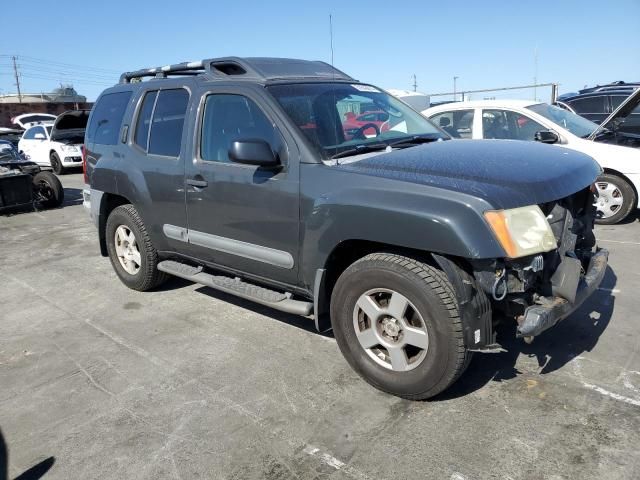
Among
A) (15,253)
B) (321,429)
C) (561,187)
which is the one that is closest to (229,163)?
(321,429)

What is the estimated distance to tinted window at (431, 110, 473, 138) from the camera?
7590 millimetres

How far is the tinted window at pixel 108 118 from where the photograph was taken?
5.06m

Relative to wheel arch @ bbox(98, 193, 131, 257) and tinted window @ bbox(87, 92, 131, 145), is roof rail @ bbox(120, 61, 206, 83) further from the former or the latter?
wheel arch @ bbox(98, 193, 131, 257)

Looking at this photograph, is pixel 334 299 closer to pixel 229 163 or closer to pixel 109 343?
pixel 229 163

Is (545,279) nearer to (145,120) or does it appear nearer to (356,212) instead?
(356,212)

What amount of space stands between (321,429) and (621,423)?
1622 mm

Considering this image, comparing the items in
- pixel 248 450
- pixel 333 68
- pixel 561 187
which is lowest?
pixel 248 450

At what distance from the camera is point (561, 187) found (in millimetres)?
3031

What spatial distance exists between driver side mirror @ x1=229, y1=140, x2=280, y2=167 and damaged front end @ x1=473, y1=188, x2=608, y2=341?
1468 mm

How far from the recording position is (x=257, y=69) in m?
3.94

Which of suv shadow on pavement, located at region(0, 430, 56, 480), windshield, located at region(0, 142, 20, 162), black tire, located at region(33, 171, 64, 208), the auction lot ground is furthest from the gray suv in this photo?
windshield, located at region(0, 142, 20, 162)

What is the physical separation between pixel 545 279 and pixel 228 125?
2.44 metres

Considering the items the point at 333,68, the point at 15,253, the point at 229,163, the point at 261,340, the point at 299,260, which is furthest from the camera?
the point at 15,253

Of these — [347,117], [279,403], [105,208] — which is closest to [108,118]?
[105,208]
